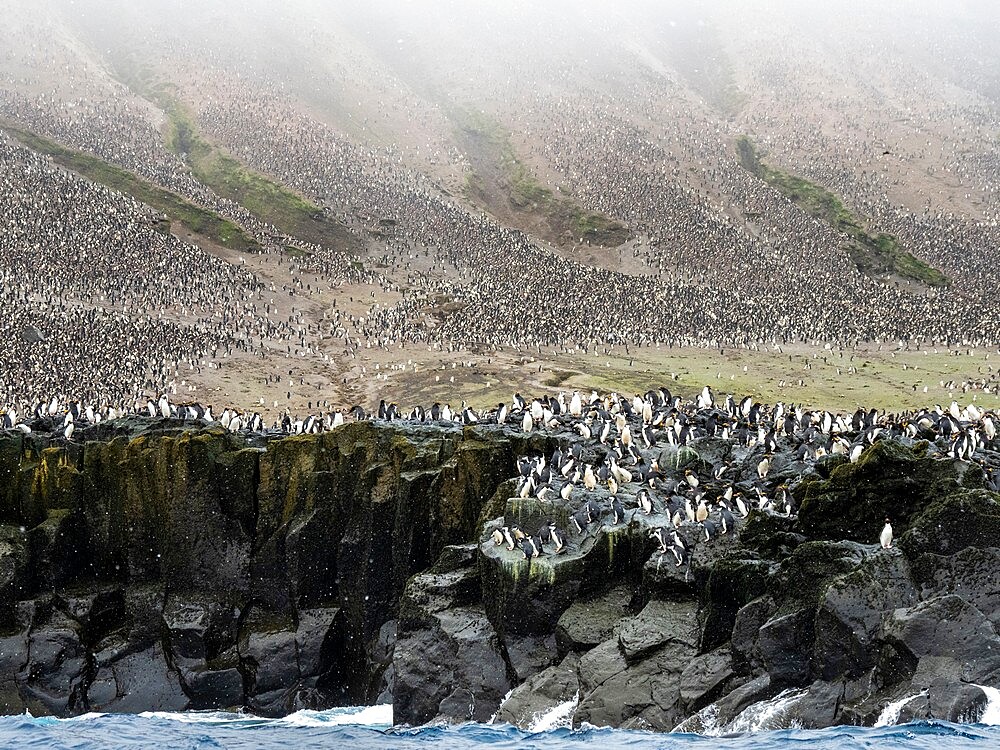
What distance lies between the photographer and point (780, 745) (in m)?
17.3

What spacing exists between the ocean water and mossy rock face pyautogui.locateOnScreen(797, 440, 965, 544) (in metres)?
5.29

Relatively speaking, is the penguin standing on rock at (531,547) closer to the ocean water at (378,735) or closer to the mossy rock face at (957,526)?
the ocean water at (378,735)

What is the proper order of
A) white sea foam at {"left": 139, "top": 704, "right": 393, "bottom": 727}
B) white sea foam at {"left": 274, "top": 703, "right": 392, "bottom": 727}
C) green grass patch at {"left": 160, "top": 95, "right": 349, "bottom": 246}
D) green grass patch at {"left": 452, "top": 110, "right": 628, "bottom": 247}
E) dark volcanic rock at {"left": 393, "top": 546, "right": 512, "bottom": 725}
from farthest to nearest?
green grass patch at {"left": 452, "top": 110, "right": 628, "bottom": 247}
green grass patch at {"left": 160, "top": 95, "right": 349, "bottom": 246}
white sea foam at {"left": 139, "top": 704, "right": 393, "bottom": 727}
white sea foam at {"left": 274, "top": 703, "right": 392, "bottom": 727}
dark volcanic rock at {"left": 393, "top": 546, "right": 512, "bottom": 725}

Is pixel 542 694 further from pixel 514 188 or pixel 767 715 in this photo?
pixel 514 188

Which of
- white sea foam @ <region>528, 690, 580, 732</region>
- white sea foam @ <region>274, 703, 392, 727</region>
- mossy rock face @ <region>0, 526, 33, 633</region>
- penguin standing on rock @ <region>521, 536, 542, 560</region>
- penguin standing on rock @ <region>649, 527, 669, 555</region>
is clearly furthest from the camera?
mossy rock face @ <region>0, 526, 33, 633</region>

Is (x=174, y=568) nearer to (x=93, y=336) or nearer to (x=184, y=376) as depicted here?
(x=184, y=376)

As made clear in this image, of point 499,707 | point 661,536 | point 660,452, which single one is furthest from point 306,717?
point 660,452

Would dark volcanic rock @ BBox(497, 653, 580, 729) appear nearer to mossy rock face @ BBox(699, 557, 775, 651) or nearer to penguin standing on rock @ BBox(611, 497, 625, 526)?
mossy rock face @ BBox(699, 557, 775, 651)

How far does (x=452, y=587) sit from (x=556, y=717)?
4.75 m

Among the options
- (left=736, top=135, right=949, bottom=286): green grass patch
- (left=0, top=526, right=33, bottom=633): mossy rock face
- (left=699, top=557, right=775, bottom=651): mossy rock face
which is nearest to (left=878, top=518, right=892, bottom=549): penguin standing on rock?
(left=699, top=557, right=775, bottom=651): mossy rock face

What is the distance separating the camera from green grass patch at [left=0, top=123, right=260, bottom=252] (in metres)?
99.6

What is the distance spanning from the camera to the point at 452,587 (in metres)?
24.4

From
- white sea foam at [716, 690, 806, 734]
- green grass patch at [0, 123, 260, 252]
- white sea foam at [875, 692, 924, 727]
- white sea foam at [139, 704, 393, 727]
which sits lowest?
white sea foam at [139, 704, 393, 727]

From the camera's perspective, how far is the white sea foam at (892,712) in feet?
55.8
